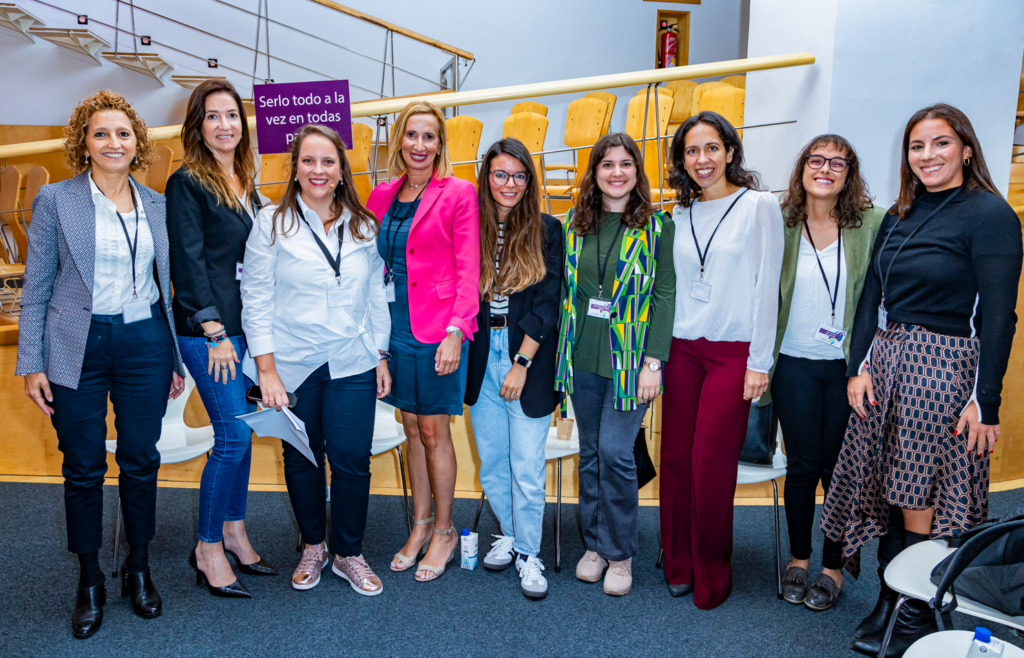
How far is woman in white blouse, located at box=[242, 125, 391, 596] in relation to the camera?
6.41 feet

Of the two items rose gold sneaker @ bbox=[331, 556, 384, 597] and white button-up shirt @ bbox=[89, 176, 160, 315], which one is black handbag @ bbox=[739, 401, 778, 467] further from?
white button-up shirt @ bbox=[89, 176, 160, 315]

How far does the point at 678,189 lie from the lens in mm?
2082

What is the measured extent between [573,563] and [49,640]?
1666 millimetres

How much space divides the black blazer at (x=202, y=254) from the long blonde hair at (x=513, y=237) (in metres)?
0.74

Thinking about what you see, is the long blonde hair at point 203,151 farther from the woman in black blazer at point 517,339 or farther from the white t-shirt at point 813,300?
the white t-shirt at point 813,300

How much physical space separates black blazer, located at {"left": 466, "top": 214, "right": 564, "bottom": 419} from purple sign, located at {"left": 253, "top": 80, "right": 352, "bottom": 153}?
2.59 feet

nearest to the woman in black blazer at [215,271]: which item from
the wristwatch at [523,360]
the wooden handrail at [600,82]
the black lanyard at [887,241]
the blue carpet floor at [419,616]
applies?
the blue carpet floor at [419,616]

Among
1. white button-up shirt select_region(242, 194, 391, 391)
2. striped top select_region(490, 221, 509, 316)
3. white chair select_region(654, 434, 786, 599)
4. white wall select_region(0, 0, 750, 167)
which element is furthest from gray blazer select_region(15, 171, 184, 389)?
white wall select_region(0, 0, 750, 167)

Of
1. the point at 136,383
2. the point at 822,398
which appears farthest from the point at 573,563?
the point at 136,383

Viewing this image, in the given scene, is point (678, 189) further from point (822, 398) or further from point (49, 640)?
point (49, 640)

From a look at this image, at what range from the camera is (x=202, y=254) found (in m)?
1.94

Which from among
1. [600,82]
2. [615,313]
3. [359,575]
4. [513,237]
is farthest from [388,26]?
[359,575]

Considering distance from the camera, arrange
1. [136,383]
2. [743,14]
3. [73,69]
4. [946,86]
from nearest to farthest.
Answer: [136,383]
[946,86]
[73,69]
[743,14]

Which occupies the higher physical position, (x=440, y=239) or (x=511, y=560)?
(x=440, y=239)
